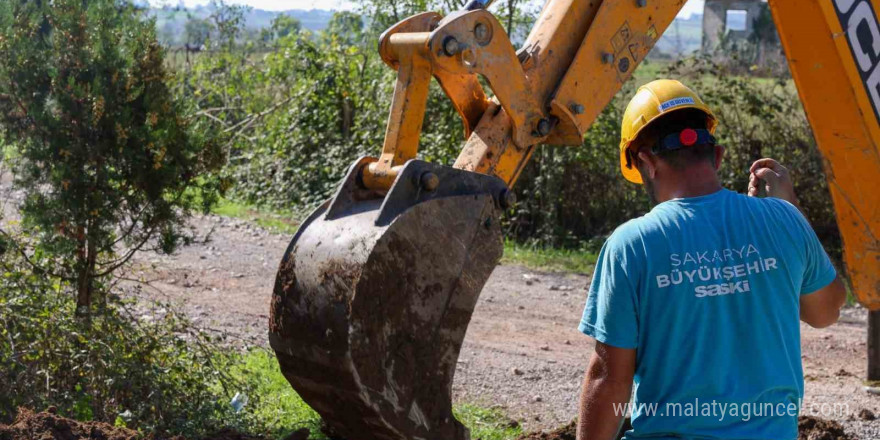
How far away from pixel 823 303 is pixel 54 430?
322 centimetres

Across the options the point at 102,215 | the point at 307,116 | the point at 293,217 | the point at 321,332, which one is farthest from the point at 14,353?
the point at 307,116

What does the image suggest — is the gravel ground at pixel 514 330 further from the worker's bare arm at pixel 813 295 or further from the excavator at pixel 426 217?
the worker's bare arm at pixel 813 295

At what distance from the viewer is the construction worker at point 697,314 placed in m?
2.69

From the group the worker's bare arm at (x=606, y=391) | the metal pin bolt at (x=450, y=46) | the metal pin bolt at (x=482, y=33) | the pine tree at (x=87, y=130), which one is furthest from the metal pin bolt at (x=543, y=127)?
the pine tree at (x=87, y=130)

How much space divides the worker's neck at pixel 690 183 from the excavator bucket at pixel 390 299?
0.95 m

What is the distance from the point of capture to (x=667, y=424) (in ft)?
8.95

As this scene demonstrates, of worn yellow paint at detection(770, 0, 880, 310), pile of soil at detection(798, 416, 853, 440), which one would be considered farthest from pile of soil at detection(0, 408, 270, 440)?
worn yellow paint at detection(770, 0, 880, 310)

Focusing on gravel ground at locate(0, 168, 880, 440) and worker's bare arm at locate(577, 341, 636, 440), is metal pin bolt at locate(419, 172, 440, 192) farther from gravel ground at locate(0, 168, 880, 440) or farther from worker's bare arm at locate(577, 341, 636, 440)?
gravel ground at locate(0, 168, 880, 440)

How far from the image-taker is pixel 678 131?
2906mm

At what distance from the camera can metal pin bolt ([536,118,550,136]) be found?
161 inches

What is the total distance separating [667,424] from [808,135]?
10.3 m

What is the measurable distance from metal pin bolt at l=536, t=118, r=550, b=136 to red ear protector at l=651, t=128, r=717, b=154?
47.7 inches

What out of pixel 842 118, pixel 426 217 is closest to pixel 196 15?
pixel 842 118

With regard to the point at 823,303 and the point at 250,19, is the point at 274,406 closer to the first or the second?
the point at 823,303
